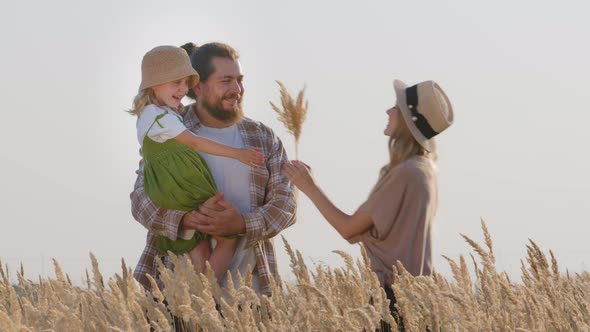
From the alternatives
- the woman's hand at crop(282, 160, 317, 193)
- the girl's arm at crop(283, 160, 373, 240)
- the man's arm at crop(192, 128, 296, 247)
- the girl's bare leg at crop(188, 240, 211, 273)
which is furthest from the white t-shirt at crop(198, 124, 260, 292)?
the girl's arm at crop(283, 160, 373, 240)

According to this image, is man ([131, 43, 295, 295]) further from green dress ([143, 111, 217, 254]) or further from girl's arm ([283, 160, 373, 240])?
girl's arm ([283, 160, 373, 240])

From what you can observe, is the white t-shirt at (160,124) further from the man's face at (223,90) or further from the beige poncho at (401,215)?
the beige poncho at (401,215)

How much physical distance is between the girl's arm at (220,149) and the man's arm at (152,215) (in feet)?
1.46

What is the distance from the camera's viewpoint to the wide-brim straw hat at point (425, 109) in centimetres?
498

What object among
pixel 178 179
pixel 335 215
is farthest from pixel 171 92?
pixel 335 215

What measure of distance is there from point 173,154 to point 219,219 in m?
0.50

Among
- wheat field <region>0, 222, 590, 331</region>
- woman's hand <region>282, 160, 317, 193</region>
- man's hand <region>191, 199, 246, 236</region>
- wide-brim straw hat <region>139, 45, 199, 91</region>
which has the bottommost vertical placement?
wheat field <region>0, 222, 590, 331</region>

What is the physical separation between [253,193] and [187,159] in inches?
18.9

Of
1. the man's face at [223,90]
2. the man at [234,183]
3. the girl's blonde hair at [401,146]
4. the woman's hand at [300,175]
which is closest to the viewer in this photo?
the girl's blonde hair at [401,146]

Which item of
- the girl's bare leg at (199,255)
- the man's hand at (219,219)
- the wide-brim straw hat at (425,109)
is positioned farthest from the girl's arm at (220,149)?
the wide-brim straw hat at (425,109)

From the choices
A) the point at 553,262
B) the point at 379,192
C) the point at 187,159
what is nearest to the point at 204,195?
the point at 187,159

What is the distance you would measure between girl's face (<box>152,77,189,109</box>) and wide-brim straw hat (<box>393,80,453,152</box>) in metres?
1.25

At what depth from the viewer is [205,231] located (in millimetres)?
5391

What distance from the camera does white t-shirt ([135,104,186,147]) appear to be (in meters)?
5.38
